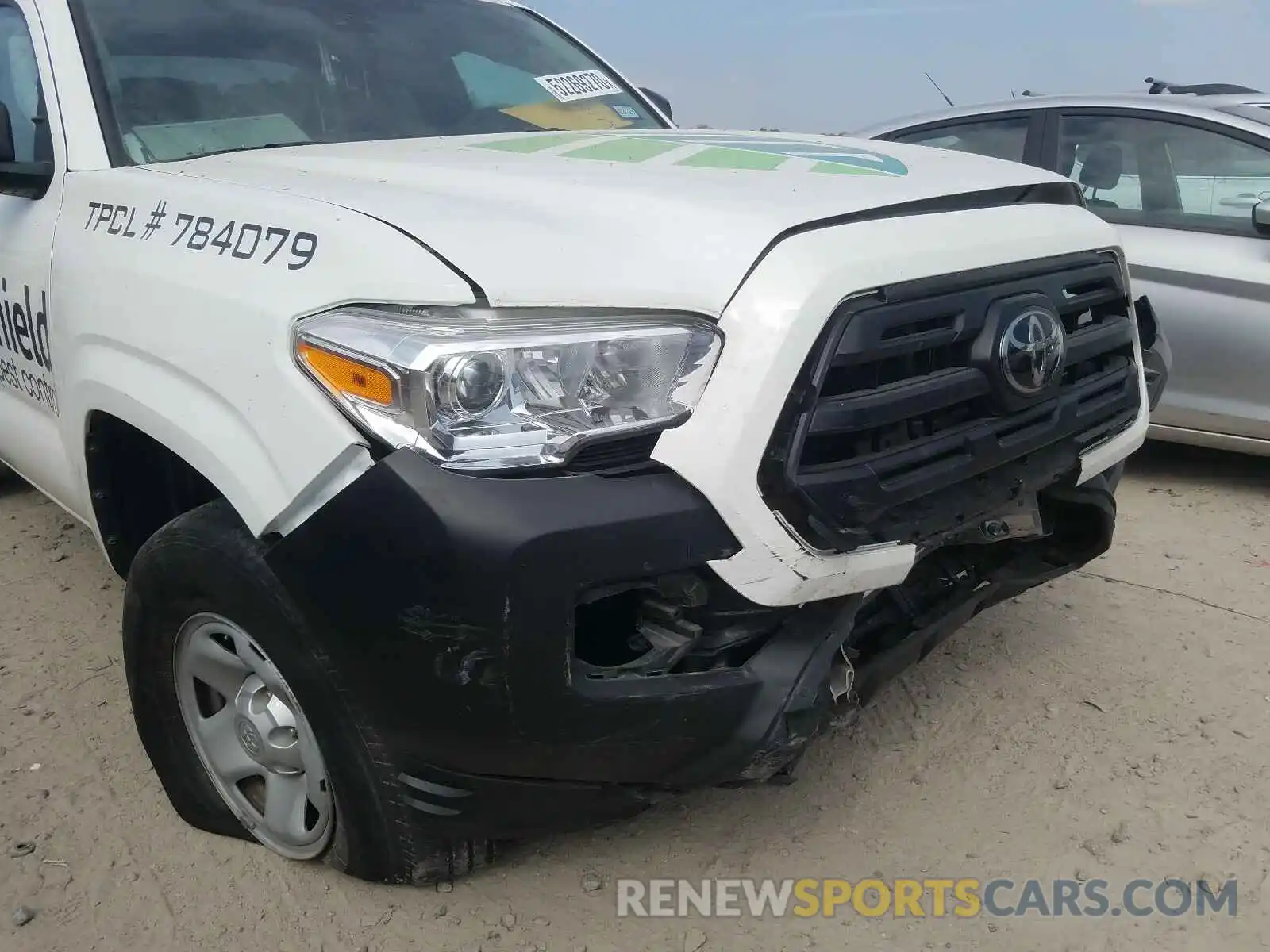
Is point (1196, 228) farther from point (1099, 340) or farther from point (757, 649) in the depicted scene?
point (757, 649)

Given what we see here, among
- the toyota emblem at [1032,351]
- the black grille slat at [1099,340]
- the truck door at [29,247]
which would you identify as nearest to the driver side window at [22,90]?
the truck door at [29,247]

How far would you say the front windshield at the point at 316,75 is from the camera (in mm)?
2543

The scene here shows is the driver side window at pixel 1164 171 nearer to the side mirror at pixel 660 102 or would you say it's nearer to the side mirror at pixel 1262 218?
the side mirror at pixel 1262 218

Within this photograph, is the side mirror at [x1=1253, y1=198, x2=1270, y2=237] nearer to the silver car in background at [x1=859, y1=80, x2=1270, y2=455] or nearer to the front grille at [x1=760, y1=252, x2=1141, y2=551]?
the silver car in background at [x1=859, y1=80, x2=1270, y2=455]

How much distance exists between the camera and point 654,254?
1.71m

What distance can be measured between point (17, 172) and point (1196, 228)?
3949mm

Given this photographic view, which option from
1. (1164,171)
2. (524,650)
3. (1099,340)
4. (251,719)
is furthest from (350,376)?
(1164,171)

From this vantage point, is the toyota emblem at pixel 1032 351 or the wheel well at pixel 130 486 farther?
the wheel well at pixel 130 486

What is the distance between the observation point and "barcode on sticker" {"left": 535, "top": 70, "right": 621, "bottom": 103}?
326 centimetres

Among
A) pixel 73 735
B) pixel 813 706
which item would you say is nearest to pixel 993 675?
pixel 813 706

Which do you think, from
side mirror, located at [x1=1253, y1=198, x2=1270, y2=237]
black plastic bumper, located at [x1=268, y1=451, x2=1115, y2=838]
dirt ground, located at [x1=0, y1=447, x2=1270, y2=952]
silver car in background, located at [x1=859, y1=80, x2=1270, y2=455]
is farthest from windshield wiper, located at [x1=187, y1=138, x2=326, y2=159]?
side mirror, located at [x1=1253, y1=198, x2=1270, y2=237]

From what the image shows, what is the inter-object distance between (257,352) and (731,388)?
79 centimetres

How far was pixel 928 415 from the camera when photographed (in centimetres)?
186

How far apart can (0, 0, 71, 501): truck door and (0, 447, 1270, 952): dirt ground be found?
67cm
